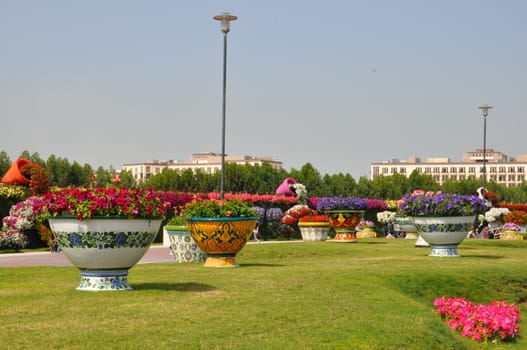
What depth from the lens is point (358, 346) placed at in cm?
942

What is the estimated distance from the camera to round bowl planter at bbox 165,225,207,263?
830 inches

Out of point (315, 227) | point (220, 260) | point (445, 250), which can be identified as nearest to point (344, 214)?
point (315, 227)

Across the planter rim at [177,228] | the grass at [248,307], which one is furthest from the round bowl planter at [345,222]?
the grass at [248,307]

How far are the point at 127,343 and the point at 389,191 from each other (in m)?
128

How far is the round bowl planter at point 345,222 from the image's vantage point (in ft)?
110

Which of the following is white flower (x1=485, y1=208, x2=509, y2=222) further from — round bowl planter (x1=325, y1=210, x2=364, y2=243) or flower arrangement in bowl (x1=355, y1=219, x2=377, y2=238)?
round bowl planter (x1=325, y1=210, x2=364, y2=243)

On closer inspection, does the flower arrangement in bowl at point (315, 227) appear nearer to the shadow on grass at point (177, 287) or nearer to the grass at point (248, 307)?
the grass at point (248, 307)

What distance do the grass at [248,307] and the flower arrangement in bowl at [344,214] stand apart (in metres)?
14.5

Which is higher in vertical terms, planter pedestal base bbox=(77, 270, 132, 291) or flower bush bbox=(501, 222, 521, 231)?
planter pedestal base bbox=(77, 270, 132, 291)

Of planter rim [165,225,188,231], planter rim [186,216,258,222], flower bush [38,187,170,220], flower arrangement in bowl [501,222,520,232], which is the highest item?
flower bush [38,187,170,220]

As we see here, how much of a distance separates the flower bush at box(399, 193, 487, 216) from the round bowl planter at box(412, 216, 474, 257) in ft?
0.51

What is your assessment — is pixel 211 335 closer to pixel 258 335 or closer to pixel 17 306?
pixel 258 335

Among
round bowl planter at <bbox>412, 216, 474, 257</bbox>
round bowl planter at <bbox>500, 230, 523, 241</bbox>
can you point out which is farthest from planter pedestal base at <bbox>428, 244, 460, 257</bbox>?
round bowl planter at <bbox>500, 230, 523, 241</bbox>

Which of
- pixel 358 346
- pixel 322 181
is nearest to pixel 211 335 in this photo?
pixel 358 346
